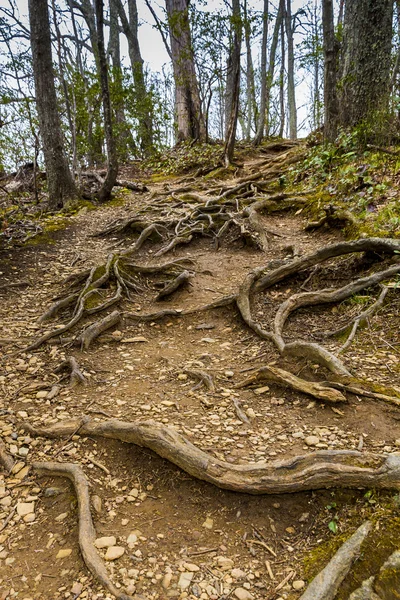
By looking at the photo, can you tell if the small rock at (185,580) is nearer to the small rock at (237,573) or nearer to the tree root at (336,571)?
the small rock at (237,573)

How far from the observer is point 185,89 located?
1650 cm

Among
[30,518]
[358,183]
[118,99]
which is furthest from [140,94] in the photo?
[30,518]

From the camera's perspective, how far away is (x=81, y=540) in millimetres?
2285

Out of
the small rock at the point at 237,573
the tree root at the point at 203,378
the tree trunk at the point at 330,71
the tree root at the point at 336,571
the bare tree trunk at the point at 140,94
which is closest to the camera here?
the tree root at the point at 336,571

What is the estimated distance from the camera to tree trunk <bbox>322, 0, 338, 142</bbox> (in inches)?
326

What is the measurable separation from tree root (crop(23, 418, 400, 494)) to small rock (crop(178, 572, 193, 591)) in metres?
0.54

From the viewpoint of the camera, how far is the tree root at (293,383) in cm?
311

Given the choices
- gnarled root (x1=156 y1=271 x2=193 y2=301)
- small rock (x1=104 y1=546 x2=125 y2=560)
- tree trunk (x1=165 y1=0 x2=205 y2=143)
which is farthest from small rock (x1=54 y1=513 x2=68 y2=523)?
tree trunk (x1=165 y1=0 x2=205 y2=143)

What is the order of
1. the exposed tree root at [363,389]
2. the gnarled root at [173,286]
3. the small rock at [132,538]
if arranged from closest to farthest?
the small rock at [132,538], the exposed tree root at [363,389], the gnarled root at [173,286]

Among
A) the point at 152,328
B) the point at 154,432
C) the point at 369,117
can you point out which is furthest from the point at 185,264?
the point at 369,117

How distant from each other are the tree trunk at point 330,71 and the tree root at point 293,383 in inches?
292

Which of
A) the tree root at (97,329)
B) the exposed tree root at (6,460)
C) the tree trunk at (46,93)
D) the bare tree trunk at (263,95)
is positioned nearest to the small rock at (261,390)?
the exposed tree root at (6,460)

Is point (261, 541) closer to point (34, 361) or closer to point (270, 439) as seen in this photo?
point (270, 439)

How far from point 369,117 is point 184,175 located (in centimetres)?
777
